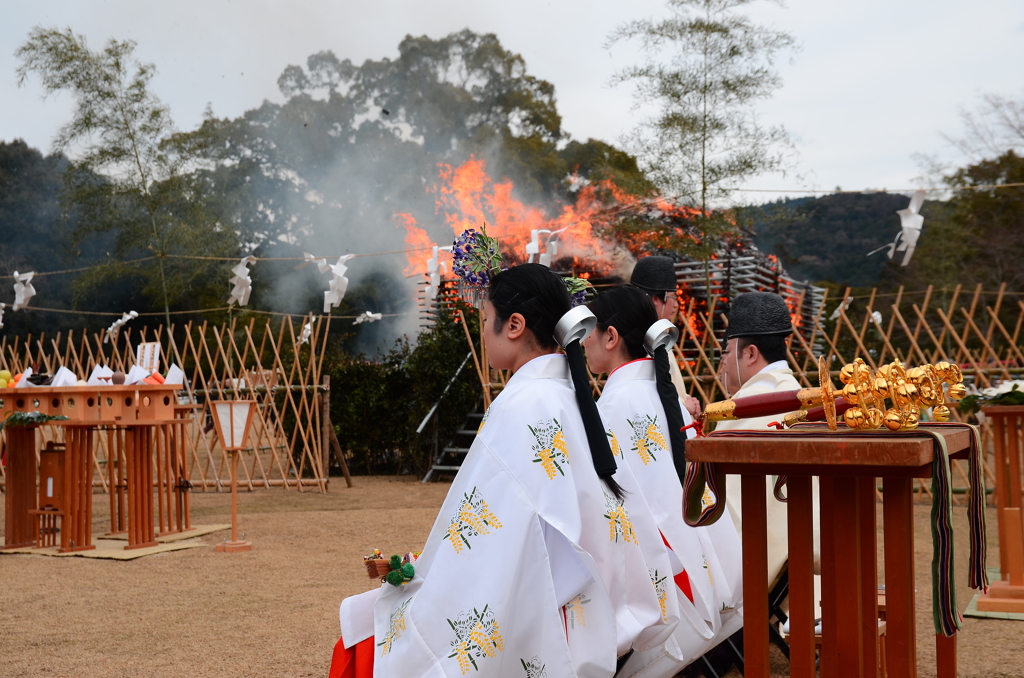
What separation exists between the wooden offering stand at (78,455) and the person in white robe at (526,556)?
4192 millimetres

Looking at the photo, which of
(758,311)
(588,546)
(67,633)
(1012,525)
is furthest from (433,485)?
(588,546)

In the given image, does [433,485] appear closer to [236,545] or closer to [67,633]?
[236,545]

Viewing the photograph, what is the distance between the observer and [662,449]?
2355 mm

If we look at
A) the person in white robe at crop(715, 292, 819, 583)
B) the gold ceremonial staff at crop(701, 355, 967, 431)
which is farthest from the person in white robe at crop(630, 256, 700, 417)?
the gold ceremonial staff at crop(701, 355, 967, 431)

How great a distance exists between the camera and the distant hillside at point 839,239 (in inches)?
645

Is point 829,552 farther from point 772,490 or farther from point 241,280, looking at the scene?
point 241,280

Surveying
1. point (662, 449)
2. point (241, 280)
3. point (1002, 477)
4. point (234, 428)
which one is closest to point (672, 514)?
point (662, 449)

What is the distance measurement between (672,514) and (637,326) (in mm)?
544

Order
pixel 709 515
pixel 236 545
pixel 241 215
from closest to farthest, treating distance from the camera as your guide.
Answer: pixel 709 515, pixel 236 545, pixel 241 215

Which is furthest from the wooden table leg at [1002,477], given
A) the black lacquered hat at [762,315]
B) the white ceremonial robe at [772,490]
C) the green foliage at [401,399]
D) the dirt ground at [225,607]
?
the green foliage at [401,399]

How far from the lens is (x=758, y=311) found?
256 cm

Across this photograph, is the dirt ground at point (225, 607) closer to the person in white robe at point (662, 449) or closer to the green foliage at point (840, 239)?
the person in white robe at point (662, 449)

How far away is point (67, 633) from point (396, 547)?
7.47 feet

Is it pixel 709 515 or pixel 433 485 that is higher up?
pixel 709 515
